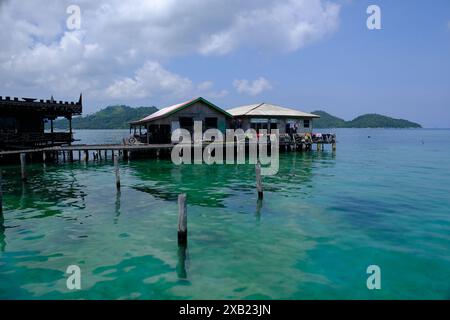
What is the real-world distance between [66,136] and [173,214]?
2583 centimetres

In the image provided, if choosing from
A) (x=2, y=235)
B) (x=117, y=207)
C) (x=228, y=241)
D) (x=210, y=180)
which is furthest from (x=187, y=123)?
Result: (x=228, y=241)

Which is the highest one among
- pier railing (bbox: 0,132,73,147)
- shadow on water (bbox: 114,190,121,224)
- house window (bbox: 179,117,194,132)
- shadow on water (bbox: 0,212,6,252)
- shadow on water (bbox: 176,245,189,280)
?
house window (bbox: 179,117,194,132)

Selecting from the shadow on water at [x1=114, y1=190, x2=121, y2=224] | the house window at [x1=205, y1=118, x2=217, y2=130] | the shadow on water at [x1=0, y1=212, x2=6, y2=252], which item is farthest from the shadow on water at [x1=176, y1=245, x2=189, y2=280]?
the house window at [x1=205, y1=118, x2=217, y2=130]

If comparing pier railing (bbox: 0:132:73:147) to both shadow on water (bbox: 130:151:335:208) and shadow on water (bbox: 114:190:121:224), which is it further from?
shadow on water (bbox: 114:190:121:224)

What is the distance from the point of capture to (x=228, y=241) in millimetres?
11211

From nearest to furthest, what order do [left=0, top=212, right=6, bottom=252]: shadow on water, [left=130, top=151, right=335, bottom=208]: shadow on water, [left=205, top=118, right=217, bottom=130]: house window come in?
[left=0, top=212, right=6, bottom=252]: shadow on water → [left=130, top=151, right=335, bottom=208]: shadow on water → [left=205, top=118, right=217, bottom=130]: house window

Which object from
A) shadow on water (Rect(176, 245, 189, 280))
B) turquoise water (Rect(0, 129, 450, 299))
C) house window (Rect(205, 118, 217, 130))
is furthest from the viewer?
house window (Rect(205, 118, 217, 130))

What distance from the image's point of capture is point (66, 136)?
117 feet

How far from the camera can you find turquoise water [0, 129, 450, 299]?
8297mm

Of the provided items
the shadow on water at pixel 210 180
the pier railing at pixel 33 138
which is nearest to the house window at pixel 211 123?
the shadow on water at pixel 210 180

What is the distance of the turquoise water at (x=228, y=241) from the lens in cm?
830

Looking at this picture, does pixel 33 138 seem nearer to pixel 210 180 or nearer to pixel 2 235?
pixel 210 180

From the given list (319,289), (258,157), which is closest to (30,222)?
(319,289)

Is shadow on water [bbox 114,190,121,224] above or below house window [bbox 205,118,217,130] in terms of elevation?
below
